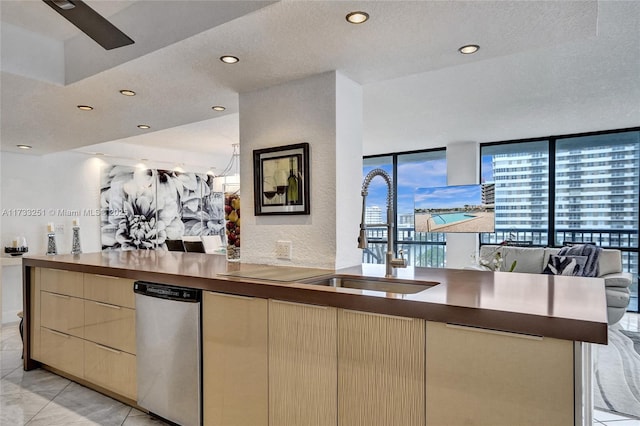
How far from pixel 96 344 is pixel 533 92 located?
13.4 ft

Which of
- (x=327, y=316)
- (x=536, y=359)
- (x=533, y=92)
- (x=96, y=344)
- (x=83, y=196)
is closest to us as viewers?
(x=536, y=359)

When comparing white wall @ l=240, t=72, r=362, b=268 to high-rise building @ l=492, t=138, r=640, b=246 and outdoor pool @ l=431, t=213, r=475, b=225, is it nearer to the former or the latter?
outdoor pool @ l=431, t=213, r=475, b=225

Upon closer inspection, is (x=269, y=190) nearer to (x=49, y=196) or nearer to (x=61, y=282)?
(x=61, y=282)

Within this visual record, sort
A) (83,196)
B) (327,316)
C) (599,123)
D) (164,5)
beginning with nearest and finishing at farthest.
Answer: (327,316) < (164,5) < (599,123) < (83,196)

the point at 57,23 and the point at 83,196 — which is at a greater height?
the point at 57,23

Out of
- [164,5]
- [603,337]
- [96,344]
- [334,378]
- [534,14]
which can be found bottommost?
[96,344]

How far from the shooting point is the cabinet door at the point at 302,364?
61.2 inches

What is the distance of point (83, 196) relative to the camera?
5.42 meters

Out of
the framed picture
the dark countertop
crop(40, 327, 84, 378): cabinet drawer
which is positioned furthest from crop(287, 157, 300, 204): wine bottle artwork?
crop(40, 327, 84, 378): cabinet drawer

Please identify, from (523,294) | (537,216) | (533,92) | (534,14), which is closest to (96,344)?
(523,294)

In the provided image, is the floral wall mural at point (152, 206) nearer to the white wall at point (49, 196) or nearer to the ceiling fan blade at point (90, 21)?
the white wall at point (49, 196)

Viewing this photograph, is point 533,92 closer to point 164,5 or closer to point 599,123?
point 599,123

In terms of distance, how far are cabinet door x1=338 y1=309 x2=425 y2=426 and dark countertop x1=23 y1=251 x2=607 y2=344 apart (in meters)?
0.06

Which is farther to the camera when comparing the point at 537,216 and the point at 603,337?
the point at 537,216
